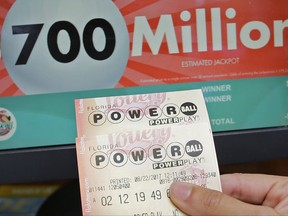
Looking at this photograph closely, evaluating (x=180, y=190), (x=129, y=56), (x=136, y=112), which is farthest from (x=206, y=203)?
(x=129, y=56)

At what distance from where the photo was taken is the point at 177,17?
0.70 meters

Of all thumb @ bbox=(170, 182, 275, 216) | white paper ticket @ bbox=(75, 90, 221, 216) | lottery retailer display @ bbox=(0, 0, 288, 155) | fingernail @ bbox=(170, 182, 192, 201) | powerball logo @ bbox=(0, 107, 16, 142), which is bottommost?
thumb @ bbox=(170, 182, 275, 216)

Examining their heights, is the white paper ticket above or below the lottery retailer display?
below

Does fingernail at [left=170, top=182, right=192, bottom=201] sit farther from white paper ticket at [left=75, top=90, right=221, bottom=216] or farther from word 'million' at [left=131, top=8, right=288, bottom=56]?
word 'million' at [left=131, top=8, right=288, bottom=56]

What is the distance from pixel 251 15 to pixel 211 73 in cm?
13

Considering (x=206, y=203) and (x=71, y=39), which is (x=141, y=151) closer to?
(x=206, y=203)

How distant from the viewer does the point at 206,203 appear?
21.7 inches

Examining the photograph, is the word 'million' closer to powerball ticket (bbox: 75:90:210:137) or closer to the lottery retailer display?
the lottery retailer display

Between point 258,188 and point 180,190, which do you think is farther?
point 258,188

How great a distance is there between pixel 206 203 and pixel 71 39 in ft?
1.23

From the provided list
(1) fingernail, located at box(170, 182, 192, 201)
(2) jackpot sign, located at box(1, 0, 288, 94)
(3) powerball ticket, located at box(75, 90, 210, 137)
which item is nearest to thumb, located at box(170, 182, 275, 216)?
(1) fingernail, located at box(170, 182, 192, 201)

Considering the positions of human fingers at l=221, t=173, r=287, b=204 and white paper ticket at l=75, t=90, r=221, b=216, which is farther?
human fingers at l=221, t=173, r=287, b=204

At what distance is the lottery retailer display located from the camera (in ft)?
2.28

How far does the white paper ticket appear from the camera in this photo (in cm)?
56
